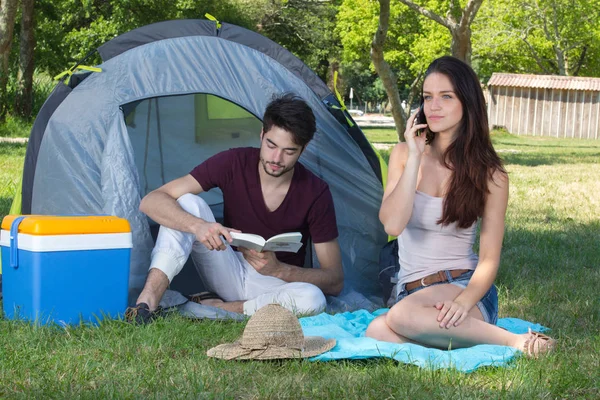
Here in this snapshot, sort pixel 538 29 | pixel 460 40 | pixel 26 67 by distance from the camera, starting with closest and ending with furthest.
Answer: pixel 460 40 < pixel 26 67 < pixel 538 29

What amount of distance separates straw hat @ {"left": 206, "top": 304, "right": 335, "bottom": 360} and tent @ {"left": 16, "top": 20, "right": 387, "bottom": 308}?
1.14 meters

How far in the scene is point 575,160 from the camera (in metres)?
13.1

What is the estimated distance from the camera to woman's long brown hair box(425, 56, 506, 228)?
3.01 metres

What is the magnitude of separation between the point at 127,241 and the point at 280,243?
63cm

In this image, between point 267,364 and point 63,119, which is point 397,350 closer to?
point 267,364

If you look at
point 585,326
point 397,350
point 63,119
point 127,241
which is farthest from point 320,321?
point 63,119

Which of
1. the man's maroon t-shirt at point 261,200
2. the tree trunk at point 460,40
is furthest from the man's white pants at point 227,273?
the tree trunk at point 460,40

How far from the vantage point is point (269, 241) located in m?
3.31

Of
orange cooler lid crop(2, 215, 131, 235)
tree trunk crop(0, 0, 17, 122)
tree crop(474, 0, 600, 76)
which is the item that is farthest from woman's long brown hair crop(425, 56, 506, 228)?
tree crop(474, 0, 600, 76)

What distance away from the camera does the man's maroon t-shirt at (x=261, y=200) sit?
3744mm

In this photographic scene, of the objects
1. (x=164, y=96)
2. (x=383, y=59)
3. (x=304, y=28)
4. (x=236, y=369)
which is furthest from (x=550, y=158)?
(x=304, y=28)

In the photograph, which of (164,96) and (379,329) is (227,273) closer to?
(379,329)

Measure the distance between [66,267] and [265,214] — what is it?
983 millimetres

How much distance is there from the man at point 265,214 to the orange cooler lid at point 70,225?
0.88 ft
